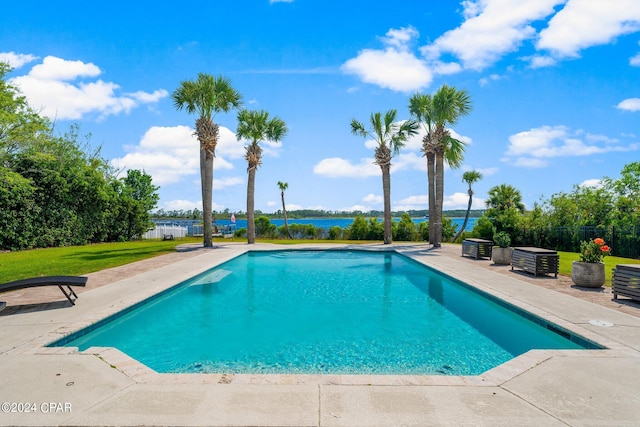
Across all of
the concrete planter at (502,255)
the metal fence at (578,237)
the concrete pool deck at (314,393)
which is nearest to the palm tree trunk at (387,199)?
the metal fence at (578,237)

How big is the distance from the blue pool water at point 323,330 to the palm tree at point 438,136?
10078 millimetres

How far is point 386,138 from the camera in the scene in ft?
72.4

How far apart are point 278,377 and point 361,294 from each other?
18.7ft

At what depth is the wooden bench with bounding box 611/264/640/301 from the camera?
701cm

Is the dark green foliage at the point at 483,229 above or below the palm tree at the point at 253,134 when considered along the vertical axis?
below

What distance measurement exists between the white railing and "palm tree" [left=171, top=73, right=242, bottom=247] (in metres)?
9.90

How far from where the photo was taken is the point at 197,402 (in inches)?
127

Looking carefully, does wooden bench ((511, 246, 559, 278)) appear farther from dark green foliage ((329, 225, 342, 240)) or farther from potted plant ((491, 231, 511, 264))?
dark green foliage ((329, 225, 342, 240))

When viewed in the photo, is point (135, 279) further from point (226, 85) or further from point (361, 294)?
point (226, 85)

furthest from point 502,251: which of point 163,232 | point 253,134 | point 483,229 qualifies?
point 163,232

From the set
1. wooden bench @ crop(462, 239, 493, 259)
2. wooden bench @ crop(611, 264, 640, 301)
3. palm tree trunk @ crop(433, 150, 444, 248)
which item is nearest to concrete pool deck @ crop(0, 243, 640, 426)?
wooden bench @ crop(611, 264, 640, 301)

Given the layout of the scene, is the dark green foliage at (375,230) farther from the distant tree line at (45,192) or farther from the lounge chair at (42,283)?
the lounge chair at (42,283)

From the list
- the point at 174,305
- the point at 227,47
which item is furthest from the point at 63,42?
the point at 174,305

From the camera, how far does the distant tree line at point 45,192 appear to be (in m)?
17.1
